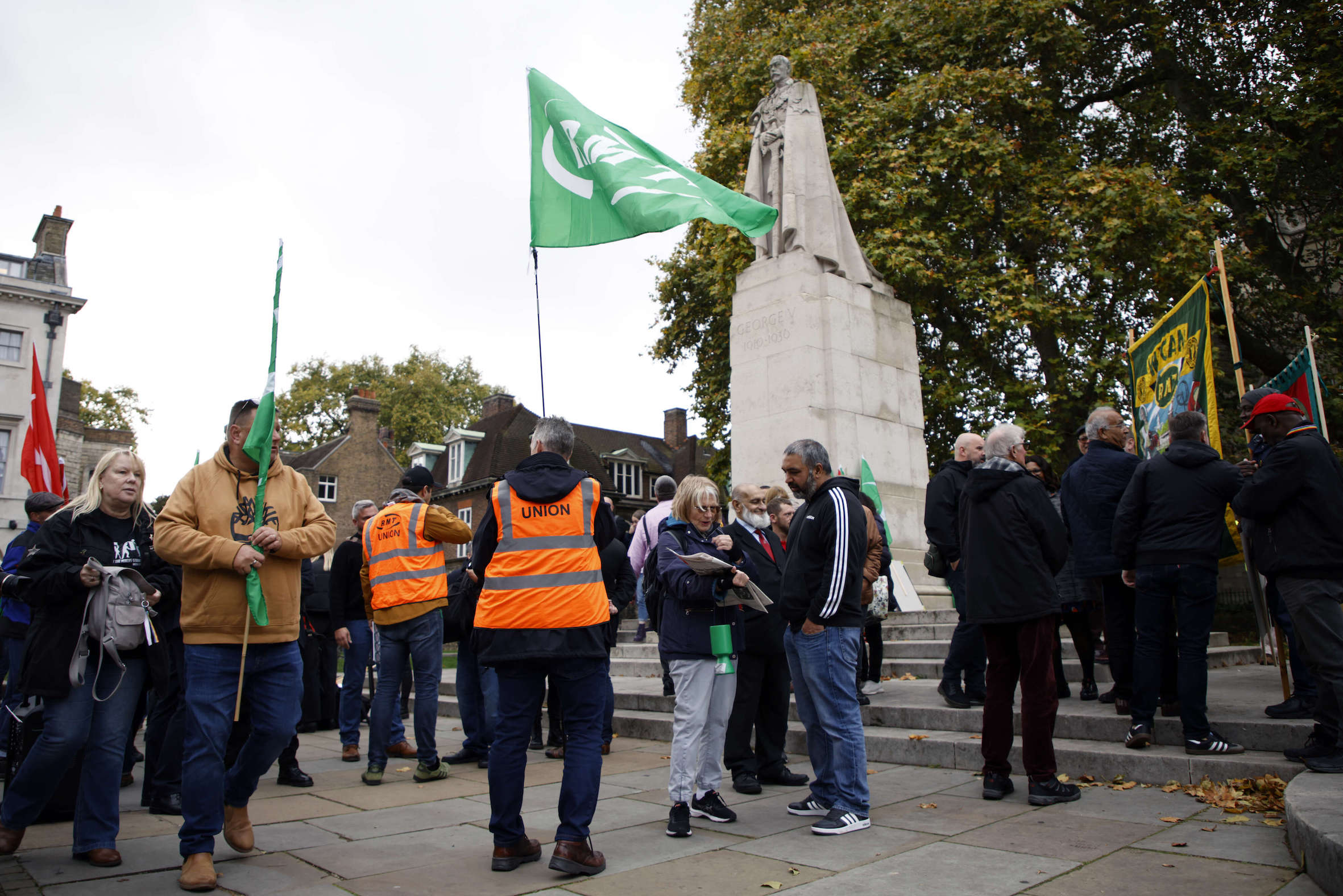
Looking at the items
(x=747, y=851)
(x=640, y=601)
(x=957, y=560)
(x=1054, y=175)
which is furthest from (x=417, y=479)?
(x=1054, y=175)

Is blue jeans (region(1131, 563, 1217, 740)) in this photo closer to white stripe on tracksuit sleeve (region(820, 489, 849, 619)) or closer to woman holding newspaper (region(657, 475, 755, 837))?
white stripe on tracksuit sleeve (region(820, 489, 849, 619))

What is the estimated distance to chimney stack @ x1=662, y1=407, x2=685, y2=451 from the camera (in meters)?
50.7

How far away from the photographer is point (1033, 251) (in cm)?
1852

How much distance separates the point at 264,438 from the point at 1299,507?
4.86 meters

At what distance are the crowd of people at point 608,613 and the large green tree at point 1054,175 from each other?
11.9 metres

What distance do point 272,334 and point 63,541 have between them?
137cm

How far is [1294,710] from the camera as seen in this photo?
4984mm

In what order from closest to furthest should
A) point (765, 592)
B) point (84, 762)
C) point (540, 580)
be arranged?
point (540, 580) < point (84, 762) < point (765, 592)

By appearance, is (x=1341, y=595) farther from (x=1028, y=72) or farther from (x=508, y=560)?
(x=1028, y=72)

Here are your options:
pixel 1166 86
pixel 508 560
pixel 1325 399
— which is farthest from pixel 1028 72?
pixel 508 560

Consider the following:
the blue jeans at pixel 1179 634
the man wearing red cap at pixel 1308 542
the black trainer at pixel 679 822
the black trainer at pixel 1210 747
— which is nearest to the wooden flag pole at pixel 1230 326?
the man wearing red cap at pixel 1308 542

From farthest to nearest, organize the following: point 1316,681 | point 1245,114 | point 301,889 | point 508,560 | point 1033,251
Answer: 1. point 1033,251
2. point 1245,114
3. point 1316,681
4. point 508,560
5. point 301,889

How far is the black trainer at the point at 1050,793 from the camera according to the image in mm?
4520

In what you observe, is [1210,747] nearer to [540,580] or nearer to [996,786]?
[996,786]
